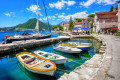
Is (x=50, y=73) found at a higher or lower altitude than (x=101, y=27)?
lower

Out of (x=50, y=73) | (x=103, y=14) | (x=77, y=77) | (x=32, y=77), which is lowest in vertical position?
(x=32, y=77)

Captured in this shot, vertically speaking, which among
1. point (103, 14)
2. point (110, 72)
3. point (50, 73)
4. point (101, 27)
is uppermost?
point (103, 14)

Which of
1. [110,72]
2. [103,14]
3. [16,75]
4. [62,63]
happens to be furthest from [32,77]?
[103,14]

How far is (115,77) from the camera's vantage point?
4.58m

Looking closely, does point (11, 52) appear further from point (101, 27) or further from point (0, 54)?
point (101, 27)

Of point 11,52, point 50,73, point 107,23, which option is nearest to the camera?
point 50,73

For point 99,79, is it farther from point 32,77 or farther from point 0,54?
point 0,54

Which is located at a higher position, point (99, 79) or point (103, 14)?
point (103, 14)

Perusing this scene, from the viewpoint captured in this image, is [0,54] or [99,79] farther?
[0,54]

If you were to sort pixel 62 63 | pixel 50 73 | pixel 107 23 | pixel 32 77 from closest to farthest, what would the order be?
pixel 50 73 < pixel 32 77 < pixel 62 63 < pixel 107 23

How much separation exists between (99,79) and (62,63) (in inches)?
222

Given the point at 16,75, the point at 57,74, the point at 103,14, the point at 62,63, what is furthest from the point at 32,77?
the point at 103,14

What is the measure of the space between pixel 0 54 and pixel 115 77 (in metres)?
17.7

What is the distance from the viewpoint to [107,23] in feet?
123
